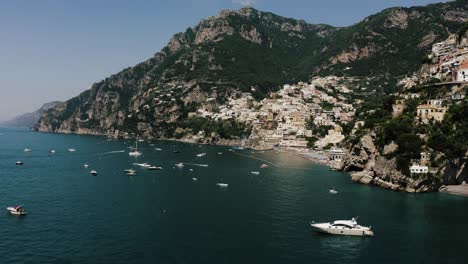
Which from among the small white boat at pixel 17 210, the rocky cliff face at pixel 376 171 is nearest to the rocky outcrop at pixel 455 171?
the rocky cliff face at pixel 376 171

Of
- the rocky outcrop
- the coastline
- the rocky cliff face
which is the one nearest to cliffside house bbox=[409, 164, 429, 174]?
the rocky cliff face

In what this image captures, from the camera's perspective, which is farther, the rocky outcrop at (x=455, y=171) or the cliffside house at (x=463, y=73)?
the cliffside house at (x=463, y=73)

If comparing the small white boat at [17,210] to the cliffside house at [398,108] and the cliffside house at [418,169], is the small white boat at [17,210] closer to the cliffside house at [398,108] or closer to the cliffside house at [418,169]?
the cliffside house at [418,169]

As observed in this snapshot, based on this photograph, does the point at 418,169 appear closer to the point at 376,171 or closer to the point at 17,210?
the point at 376,171

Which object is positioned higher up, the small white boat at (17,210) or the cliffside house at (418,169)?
the cliffside house at (418,169)

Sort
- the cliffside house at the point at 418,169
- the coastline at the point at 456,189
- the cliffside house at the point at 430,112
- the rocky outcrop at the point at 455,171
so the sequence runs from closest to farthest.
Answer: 1. the coastline at the point at 456,189
2. the cliffside house at the point at 418,169
3. the rocky outcrop at the point at 455,171
4. the cliffside house at the point at 430,112

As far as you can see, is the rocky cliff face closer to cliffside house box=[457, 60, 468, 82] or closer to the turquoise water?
the turquoise water

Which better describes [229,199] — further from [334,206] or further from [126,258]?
[126,258]
